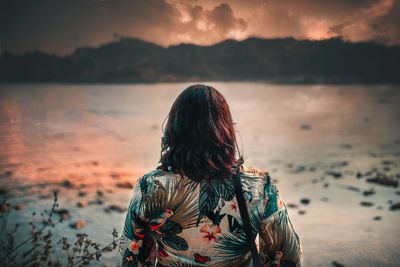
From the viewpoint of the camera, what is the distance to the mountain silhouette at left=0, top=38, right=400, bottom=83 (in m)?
5.02

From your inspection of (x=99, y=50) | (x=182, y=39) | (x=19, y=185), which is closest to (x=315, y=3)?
(x=182, y=39)

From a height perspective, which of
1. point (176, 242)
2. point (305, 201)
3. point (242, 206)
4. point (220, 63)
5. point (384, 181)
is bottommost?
point (305, 201)

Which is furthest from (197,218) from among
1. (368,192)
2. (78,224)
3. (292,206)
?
(368,192)

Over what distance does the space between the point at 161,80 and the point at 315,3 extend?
2.48 meters

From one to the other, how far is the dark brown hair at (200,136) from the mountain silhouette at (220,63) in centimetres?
393

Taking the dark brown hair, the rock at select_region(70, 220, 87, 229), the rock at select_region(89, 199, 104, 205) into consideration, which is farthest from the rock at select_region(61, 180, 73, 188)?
the dark brown hair

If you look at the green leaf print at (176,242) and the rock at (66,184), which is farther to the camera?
the rock at (66,184)

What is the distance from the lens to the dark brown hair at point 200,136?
4.24 ft

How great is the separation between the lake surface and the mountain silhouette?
6.2 inches

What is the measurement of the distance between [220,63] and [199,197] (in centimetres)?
483

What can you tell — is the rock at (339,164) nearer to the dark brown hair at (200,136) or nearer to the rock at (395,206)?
the rock at (395,206)

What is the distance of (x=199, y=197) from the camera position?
1327 mm

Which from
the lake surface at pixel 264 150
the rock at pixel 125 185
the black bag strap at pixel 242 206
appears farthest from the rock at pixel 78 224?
the black bag strap at pixel 242 206

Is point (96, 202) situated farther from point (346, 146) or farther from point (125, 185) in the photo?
point (346, 146)
